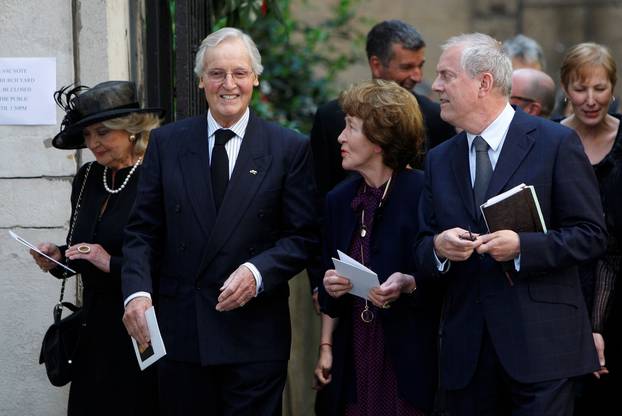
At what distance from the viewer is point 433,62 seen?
13359 millimetres

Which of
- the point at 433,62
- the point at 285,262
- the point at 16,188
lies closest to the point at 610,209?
the point at 285,262

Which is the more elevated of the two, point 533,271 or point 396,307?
point 533,271

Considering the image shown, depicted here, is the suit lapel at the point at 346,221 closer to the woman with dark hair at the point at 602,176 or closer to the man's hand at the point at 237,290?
the man's hand at the point at 237,290

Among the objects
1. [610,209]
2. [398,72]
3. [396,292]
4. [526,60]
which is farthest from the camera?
[526,60]

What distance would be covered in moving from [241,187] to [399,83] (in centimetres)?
205

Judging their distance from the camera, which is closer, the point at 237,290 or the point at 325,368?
the point at 237,290

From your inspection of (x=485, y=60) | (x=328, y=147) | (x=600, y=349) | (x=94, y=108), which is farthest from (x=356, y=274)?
(x=328, y=147)

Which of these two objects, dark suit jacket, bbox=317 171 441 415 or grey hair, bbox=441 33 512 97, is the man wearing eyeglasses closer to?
dark suit jacket, bbox=317 171 441 415

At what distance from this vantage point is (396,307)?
4777mm

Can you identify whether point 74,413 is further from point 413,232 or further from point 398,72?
point 398,72

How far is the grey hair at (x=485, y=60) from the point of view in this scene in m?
4.55

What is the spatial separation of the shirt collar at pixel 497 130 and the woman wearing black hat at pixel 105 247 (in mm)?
1710

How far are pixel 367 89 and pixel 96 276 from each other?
4.82 feet

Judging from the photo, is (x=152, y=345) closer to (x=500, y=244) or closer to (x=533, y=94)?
(x=500, y=244)
